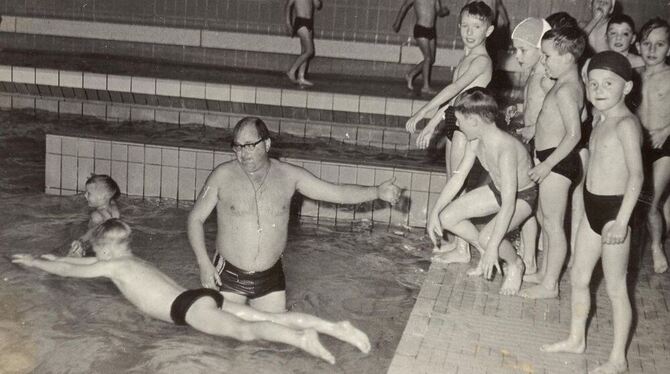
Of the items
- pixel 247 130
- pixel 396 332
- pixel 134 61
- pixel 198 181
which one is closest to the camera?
pixel 247 130

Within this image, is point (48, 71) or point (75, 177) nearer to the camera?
point (75, 177)

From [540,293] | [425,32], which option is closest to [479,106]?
[540,293]

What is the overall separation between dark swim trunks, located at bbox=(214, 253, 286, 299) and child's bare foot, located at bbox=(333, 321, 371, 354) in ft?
2.63

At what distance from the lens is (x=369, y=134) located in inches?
423

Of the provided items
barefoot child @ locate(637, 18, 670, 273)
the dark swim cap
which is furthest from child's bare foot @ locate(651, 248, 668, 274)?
the dark swim cap

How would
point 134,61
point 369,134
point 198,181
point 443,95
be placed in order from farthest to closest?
point 134,61 < point 369,134 < point 198,181 < point 443,95

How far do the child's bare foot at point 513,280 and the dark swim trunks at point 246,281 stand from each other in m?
1.53

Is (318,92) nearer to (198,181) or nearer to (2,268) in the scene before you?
(198,181)

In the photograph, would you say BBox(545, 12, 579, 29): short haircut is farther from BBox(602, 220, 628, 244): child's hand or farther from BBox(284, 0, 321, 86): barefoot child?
BBox(284, 0, 321, 86): barefoot child

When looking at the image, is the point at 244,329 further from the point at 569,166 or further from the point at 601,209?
the point at 569,166

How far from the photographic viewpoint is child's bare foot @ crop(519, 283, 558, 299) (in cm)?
526

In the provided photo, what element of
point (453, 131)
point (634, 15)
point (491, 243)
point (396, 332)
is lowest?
point (396, 332)

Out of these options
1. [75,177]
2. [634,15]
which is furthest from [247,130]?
[634,15]

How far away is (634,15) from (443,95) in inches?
351
